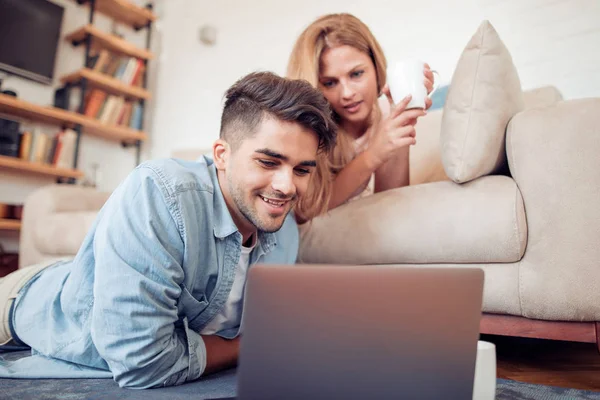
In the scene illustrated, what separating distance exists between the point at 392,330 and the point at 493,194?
0.69 meters

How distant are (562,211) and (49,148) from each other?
307 centimetres

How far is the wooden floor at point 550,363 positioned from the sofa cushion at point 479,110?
0.46m

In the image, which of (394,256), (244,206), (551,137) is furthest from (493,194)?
(244,206)

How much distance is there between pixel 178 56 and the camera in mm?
3619

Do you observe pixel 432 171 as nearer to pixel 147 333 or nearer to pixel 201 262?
pixel 201 262

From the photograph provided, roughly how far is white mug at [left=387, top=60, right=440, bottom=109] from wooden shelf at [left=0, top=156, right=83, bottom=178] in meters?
2.56

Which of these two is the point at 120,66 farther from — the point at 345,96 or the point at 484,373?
the point at 484,373

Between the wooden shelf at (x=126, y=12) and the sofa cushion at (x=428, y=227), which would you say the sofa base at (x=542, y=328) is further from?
the wooden shelf at (x=126, y=12)

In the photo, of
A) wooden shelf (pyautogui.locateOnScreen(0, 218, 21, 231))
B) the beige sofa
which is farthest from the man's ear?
wooden shelf (pyautogui.locateOnScreen(0, 218, 21, 231))

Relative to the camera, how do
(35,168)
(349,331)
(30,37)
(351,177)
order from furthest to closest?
(30,37)
(35,168)
(351,177)
(349,331)

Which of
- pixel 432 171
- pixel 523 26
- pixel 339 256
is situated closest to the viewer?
pixel 339 256

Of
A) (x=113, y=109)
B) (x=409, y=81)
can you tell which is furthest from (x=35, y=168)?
(x=409, y=81)

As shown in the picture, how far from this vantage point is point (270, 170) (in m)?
0.81

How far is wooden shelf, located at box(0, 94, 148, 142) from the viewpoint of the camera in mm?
2684
